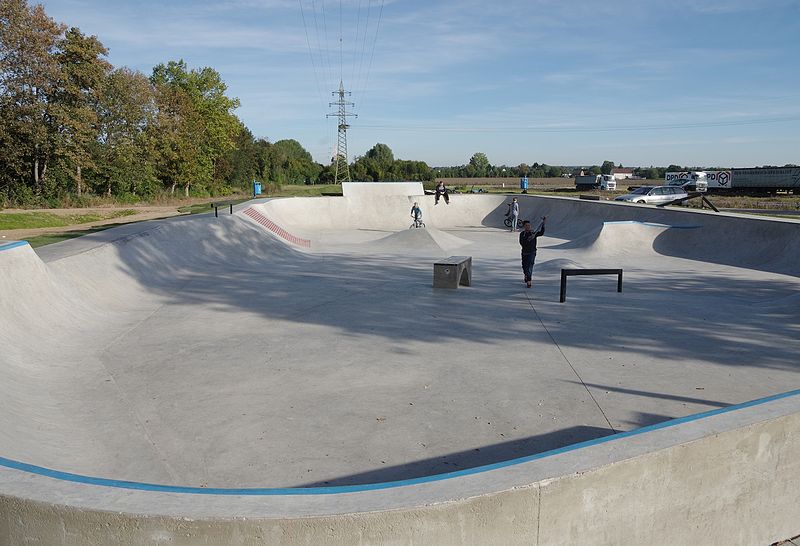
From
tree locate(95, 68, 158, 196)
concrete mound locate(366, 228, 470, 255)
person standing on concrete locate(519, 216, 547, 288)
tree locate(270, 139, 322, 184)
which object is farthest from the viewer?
tree locate(270, 139, 322, 184)

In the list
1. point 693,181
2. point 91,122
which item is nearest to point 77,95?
point 91,122

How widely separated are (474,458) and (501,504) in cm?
216

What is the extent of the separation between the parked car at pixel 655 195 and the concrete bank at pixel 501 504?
32.1 meters

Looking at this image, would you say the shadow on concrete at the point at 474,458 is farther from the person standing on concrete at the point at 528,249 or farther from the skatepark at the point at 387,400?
the person standing on concrete at the point at 528,249

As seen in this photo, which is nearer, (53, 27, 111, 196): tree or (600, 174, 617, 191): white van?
(53, 27, 111, 196): tree

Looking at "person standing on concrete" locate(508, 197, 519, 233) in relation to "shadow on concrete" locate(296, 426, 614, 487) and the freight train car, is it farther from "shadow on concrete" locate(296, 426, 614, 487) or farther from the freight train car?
the freight train car

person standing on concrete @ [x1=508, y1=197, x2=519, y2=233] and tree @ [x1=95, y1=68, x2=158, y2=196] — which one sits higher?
tree @ [x1=95, y1=68, x2=158, y2=196]

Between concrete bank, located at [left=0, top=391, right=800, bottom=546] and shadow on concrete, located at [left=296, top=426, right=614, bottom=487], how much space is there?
5.36 feet

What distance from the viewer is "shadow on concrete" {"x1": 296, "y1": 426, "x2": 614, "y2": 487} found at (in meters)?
4.58

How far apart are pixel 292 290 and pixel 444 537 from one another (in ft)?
34.0

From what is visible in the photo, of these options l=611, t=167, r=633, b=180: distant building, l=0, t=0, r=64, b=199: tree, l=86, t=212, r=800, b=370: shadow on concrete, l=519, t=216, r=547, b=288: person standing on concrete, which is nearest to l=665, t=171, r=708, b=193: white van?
l=611, t=167, r=633, b=180: distant building

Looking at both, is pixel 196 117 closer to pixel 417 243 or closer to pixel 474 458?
pixel 417 243

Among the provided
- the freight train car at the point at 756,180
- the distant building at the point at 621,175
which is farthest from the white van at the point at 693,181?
the distant building at the point at 621,175

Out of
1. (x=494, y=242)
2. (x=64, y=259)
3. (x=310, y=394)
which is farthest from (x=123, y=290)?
(x=494, y=242)
